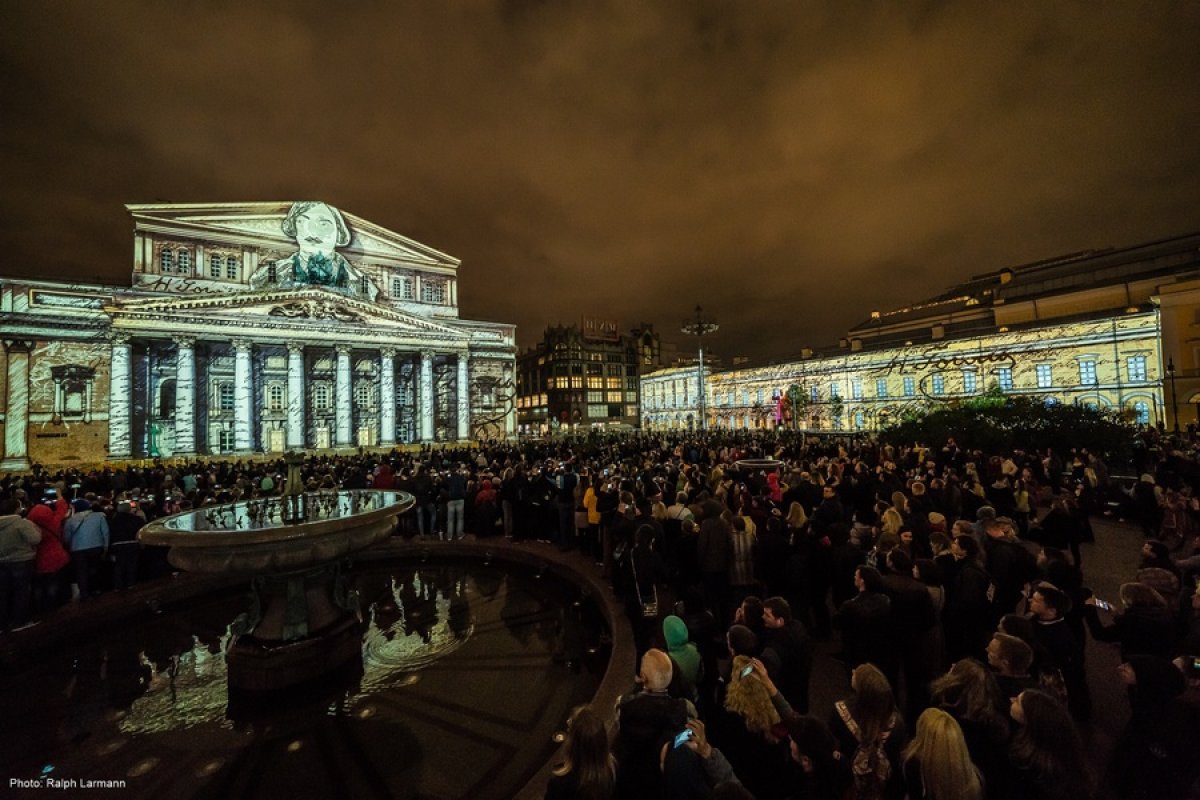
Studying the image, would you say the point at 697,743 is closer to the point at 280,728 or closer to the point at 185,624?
the point at 280,728

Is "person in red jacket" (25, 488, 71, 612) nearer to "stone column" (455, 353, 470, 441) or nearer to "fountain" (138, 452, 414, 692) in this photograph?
"fountain" (138, 452, 414, 692)

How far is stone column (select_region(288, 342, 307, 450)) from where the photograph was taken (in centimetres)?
3641

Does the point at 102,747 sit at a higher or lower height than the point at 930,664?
lower

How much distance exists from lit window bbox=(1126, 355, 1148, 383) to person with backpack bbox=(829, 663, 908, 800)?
160 ft

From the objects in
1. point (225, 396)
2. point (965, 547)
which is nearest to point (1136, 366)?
point (965, 547)

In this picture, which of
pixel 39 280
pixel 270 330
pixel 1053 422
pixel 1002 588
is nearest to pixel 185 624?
pixel 1002 588

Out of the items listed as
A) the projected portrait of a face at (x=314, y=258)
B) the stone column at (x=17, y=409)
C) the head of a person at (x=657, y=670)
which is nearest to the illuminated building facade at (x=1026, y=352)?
the head of a person at (x=657, y=670)

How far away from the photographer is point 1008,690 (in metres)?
2.94

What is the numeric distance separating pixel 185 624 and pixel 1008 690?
11.5 metres

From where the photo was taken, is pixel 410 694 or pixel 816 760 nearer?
pixel 816 760

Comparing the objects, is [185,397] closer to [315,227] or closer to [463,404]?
[315,227]

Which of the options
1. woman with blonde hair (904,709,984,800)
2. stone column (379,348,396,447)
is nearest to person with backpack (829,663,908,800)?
woman with blonde hair (904,709,984,800)

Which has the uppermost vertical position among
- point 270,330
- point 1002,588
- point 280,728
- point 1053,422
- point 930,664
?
point 270,330

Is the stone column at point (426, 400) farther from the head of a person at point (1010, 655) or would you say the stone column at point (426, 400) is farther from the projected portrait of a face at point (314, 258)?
the head of a person at point (1010, 655)
